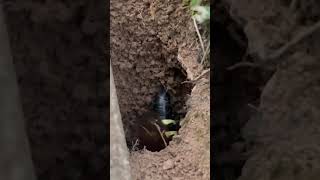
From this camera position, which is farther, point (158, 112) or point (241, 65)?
point (158, 112)

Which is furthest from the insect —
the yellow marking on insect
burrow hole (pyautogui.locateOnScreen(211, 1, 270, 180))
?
burrow hole (pyautogui.locateOnScreen(211, 1, 270, 180))

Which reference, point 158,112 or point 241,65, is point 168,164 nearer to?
point 158,112

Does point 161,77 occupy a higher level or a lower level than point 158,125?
higher

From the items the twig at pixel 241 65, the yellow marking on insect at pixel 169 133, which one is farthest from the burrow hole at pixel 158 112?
the twig at pixel 241 65

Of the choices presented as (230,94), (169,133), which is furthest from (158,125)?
(230,94)

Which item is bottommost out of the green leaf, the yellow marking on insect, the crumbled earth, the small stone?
the small stone

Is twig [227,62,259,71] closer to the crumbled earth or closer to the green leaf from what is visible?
the crumbled earth
